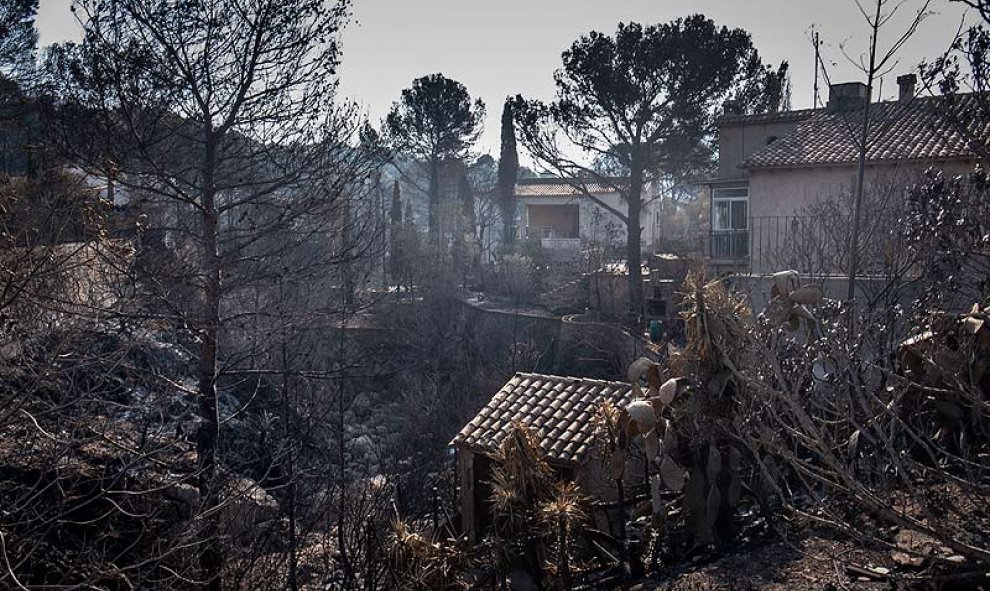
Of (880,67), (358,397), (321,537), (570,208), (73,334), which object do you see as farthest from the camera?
(570,208)

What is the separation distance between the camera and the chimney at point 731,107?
25.5 m

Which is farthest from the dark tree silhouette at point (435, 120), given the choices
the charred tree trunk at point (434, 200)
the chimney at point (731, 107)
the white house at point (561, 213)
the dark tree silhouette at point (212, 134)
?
the dark tree silhouette at point (212, 134)

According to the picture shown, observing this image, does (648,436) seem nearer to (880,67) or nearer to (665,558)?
(665,558)

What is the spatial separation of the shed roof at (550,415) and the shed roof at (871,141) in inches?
356

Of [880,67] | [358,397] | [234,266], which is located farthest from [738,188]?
[234,266]

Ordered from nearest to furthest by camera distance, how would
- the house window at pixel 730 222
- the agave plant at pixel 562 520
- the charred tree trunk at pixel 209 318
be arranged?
the agave plant at pixel 562 520, the charred tree trunk at pixel 209 318, the house window at pixel 730 222

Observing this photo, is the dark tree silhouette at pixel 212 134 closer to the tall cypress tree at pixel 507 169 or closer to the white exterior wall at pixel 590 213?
the tall cypress tree at pixel 507 169

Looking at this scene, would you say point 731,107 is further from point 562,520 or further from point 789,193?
point 562,520

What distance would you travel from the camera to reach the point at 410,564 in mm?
7422

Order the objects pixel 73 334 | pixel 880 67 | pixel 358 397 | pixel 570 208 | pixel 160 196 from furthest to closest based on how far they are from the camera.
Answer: pixel 570 208 → pixel 358 397 → pixel 160 196 → pixel 880 67 → pixel 73 334

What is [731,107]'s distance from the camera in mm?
25844

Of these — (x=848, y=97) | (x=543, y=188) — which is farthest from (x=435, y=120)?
(x=848, y=97)

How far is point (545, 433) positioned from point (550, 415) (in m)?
0.44

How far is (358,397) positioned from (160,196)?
13.1 meters
